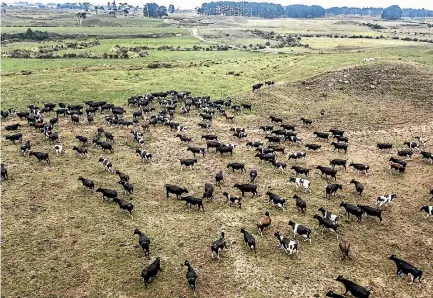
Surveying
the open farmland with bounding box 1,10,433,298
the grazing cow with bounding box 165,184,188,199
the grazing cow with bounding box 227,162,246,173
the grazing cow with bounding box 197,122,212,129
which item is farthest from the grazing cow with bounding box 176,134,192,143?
the grazing cow with bounding box 165,184,188,199

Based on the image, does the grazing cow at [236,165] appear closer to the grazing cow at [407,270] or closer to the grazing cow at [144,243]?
the grazing cow at [144,243]

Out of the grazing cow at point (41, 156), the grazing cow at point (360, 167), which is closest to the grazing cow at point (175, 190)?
the grazing cow at point (41, 156)

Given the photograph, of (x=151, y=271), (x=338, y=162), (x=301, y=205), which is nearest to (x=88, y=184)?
(x=151, y=271)

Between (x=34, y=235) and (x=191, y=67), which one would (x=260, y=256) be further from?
(x=191, y=67)

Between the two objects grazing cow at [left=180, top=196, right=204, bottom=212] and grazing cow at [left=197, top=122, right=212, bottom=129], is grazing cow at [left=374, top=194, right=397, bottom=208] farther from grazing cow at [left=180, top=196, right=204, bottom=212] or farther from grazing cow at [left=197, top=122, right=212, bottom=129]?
grazing cow at [left=197, top=122, right=212, bottom=129]

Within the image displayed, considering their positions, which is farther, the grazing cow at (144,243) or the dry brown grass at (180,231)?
the grazing cow at (144,243)

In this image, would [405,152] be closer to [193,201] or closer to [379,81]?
[193,201]
